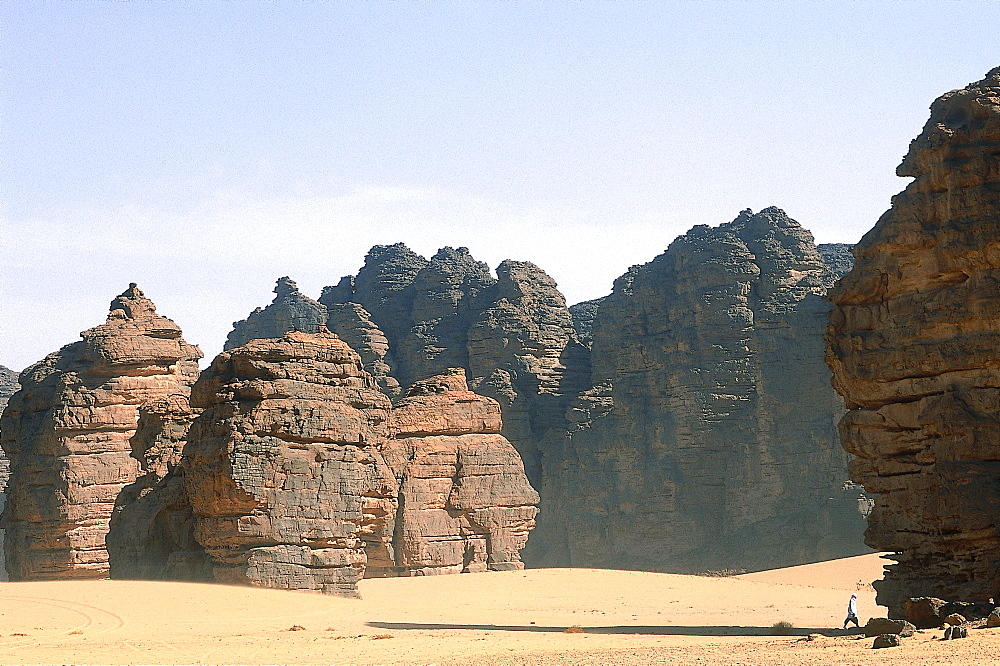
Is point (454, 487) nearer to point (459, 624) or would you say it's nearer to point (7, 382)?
point (459, 624)

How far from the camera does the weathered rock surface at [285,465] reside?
73.7ft

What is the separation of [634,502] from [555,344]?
10316 millimetres

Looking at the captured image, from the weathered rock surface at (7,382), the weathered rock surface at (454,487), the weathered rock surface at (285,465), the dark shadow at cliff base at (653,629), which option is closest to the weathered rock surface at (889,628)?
the dark shadow at cliff base at (653,629)

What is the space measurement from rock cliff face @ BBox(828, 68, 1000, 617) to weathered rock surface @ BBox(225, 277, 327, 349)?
51620 mm

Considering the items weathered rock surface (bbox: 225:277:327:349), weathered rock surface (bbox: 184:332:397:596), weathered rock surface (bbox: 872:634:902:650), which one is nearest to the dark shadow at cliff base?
weathered rock surface (bbox: 872:634:902:650)

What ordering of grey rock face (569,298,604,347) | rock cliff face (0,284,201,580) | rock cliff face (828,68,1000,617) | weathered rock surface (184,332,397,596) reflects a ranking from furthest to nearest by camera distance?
grey rock face (569,298,604,347) → rock cliff face (0,284,201,580) → weathered rock surface (184,332,397,596) → rock cliff face (828,68,1000,617)

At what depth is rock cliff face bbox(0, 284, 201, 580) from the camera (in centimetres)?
3534

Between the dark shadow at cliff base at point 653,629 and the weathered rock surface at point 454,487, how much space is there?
13424 mm

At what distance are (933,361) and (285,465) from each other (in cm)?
1171

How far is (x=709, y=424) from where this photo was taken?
53.0 meters

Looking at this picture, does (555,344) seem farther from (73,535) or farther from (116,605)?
(116,605)

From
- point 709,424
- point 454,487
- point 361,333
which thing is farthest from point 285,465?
point 361,333

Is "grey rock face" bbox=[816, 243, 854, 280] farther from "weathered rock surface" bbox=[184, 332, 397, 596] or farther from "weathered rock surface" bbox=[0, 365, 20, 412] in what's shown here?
"weathered rock surface" bbox=[0, 365, 20, 412]

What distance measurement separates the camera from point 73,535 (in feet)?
116
